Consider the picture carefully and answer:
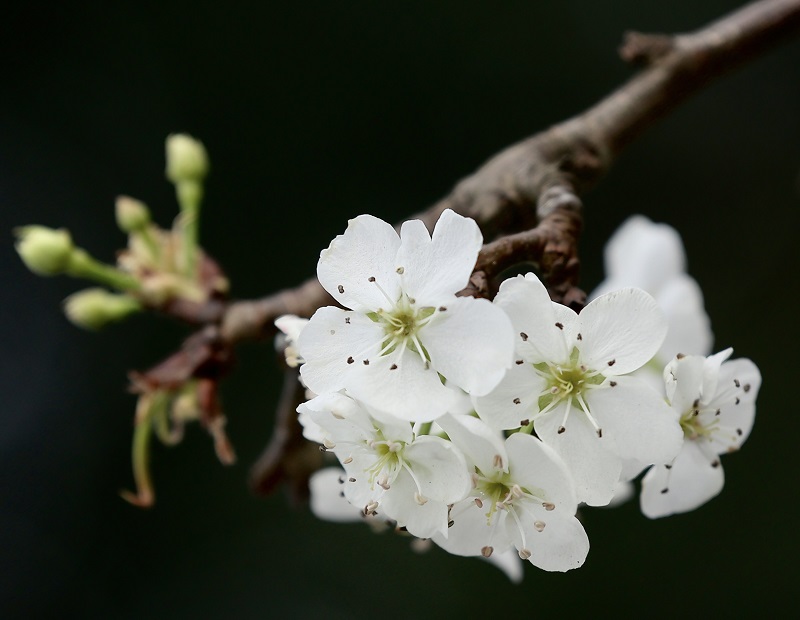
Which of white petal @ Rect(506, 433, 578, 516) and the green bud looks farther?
the green bud

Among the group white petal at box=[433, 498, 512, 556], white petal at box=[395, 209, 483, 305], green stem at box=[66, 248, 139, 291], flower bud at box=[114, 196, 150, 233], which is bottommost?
white petal at box=[433, 498, 512, 556]

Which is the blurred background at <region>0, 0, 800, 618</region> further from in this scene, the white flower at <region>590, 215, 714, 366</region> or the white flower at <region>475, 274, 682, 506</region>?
the white flower at <region>475, 274, 682, 506</region>

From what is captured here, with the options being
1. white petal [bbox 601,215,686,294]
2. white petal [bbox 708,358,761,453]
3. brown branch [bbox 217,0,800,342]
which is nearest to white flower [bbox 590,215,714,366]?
white petal [bbox 601,215,686,294]

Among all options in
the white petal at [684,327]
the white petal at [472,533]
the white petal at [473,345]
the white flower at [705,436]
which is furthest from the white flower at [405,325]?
the white petal at [684,327]

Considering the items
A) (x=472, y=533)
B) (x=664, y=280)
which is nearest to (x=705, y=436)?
(x=472, y=533)

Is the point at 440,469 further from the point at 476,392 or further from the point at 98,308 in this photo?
the point at 98,308

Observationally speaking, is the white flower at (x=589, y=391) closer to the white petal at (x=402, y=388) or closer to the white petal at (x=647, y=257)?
the white petal at (x=402, y=388)
